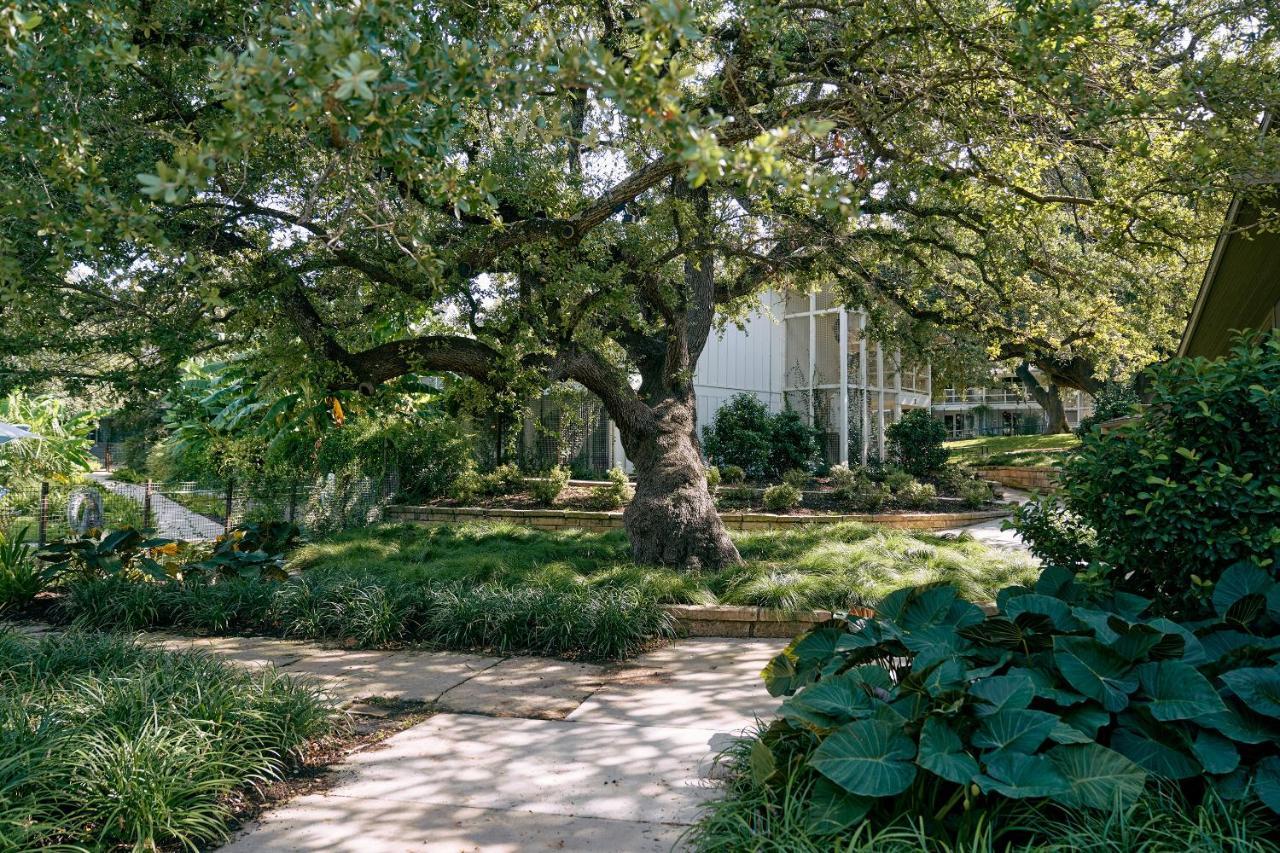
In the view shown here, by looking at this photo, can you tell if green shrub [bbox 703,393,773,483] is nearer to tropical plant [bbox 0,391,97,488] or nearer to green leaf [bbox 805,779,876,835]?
tropical plant [bbox 0,391,97,488]

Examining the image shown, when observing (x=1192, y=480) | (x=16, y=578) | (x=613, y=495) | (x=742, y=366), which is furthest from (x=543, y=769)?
(x=742, y=366)

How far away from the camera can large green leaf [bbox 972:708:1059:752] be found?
3113mm

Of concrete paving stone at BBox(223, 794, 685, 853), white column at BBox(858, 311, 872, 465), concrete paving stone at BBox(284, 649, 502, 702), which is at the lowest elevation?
concrete paving stone at BBox(284, 649, 502, 702)

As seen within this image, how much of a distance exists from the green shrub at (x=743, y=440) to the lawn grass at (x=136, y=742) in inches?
510

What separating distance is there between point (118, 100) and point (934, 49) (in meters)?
6.42

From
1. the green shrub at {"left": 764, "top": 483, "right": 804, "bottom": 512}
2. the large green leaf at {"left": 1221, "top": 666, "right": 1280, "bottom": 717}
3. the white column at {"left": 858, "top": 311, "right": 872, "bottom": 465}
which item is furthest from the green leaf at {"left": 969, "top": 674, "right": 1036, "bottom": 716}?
the white column at {"left": 858, "top": 311, "right": 872, "bottom": 465}

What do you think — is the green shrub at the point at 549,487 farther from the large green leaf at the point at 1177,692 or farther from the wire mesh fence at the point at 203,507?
the large green leaf at the point at 1177,692

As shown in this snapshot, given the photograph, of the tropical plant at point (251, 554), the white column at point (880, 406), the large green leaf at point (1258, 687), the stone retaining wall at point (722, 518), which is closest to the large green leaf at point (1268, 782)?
the large green leaf at point (1258, 687)

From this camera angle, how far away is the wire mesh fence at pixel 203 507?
11.4 meters

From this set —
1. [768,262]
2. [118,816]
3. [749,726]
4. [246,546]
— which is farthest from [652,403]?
[118,816]

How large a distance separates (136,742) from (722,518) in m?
10.5

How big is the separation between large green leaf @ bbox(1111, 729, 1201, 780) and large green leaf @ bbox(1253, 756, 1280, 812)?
0.19 metres

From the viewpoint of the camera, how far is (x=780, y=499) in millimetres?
14195

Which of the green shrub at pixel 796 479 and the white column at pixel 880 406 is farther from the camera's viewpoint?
the white column at pixel 880 406
